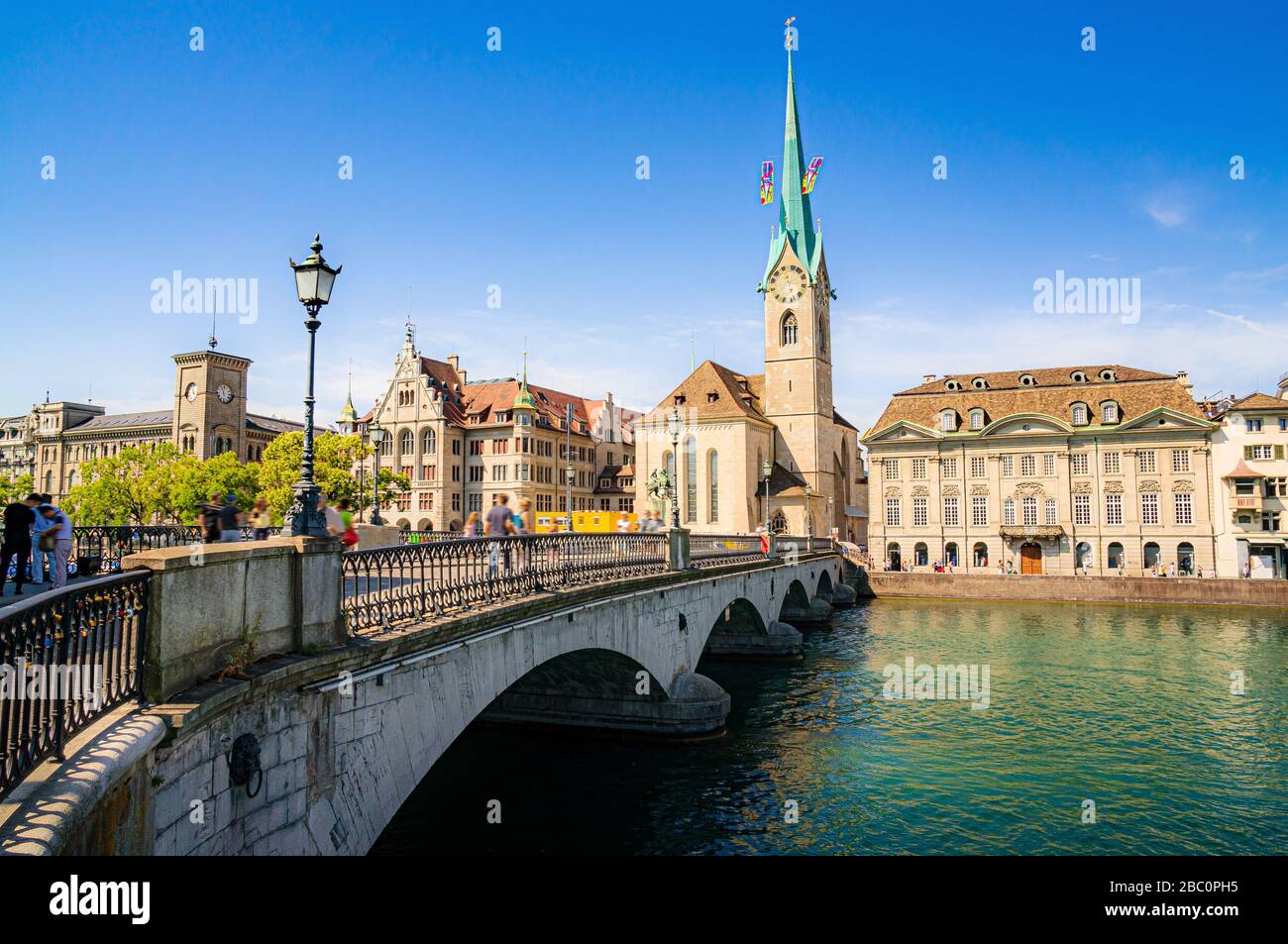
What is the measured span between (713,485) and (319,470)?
32604mm

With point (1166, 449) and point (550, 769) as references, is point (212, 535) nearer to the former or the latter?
point (550, 769)

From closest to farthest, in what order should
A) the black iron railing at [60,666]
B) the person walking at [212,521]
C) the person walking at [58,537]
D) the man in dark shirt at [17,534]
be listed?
the black iron railing at [60,666], the man in dark shirt at [17,534], the person walking at [58,537], the person walking at [212,521]

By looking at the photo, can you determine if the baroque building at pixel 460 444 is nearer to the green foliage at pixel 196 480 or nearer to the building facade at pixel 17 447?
the green foliage at pixel 196 480

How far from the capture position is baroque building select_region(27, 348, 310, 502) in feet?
289

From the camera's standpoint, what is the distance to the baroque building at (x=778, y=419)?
6962 centimetres

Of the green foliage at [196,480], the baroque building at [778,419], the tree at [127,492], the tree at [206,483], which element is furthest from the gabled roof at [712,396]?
the tree at [127,492]

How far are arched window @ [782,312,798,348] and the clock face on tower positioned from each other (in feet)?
4.17

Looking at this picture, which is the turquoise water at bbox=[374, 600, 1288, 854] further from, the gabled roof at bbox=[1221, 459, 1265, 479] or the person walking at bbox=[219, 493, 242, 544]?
the gabled roof at bbox=[1221, 459, 1265, 479]

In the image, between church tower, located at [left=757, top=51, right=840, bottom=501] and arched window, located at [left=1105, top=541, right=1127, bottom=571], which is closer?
arched window, located at [left=1105, top=541, right=1127, bottom=571]

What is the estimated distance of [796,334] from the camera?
244ft

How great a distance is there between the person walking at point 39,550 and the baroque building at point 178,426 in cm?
7668

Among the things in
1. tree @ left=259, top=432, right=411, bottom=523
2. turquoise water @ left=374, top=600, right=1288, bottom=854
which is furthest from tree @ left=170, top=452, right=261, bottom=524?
turquoise water @ left=374, top=600, right=1288, bottom=854

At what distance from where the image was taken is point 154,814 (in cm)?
552
